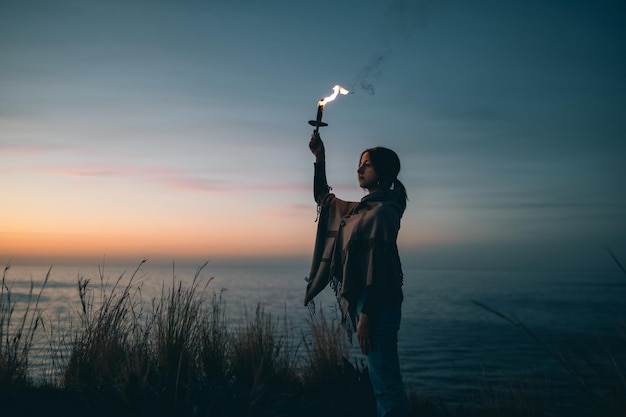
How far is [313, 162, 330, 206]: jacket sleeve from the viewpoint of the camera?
388cm

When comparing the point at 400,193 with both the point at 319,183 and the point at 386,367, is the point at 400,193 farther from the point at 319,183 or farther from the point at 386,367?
the point at 386,367

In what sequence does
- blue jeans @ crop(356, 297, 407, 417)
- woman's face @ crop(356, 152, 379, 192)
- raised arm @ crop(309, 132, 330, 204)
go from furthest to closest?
raised arm @ crop(309, 132, 330, 204) < woman's face @ crop(356, 152, 379, 192) < blue jeans @ crop(356, 297, 407, 417)

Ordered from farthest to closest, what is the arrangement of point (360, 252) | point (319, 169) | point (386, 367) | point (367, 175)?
1. point (319, 169)
2. point (367, 175)
3. point (360, 252)
4. point (386, 367)

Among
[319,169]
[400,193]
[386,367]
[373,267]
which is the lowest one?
[386,367]

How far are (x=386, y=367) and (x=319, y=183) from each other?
157 centimetres

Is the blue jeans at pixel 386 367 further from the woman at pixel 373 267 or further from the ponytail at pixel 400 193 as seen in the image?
the ponytail at pixel 400 193

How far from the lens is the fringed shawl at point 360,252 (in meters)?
3.06

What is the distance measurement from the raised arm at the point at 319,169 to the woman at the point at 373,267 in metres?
0.26

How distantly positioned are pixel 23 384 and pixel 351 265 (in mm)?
2663

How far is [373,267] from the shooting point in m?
3.03

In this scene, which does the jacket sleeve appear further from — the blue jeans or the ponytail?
the blue jeans

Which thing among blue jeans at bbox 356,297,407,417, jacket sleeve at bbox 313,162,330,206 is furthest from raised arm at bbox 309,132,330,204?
blue jeans at bbox 356,297,407,417

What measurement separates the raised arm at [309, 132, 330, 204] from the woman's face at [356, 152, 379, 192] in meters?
0.48

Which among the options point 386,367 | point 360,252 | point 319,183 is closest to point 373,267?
point 360,252
